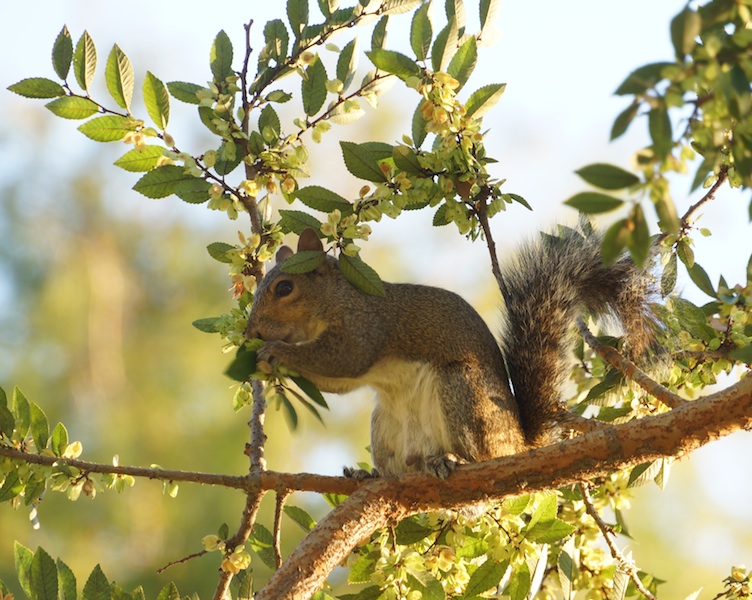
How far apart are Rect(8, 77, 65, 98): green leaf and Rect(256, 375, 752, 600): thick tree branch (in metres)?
0.95

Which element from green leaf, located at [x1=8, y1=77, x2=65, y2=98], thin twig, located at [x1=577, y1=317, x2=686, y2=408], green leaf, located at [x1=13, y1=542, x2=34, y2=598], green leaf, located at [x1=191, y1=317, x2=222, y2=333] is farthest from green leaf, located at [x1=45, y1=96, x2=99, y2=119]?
thin twig, located at [x1=577, y1=317, x2=686, y2=408]

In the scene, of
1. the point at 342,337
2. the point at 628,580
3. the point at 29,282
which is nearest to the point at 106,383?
the point at 29,282

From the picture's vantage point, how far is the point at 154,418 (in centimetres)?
733

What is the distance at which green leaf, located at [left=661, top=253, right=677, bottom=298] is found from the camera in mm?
1953

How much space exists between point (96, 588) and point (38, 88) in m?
0.93

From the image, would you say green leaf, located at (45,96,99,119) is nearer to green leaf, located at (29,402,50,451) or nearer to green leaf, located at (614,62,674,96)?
green leaf, located at (29,402,50,451)

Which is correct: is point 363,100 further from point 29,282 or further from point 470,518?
point 29,282

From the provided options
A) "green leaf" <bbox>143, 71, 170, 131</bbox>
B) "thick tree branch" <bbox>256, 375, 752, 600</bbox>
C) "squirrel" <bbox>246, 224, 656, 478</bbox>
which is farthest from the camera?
"squirrel" <bbox>246, 224, 656, 478</bbox>

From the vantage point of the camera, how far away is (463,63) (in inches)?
64.9

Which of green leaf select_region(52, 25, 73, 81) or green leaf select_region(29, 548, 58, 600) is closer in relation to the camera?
green leaf select_region(29, 548, 58, 600)

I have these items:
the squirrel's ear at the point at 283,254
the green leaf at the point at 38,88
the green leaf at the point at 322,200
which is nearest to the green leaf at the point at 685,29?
the green leaf at the point at 322,200

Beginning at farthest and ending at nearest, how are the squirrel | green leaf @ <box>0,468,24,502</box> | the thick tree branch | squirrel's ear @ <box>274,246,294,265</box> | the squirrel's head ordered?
squirrel's ear @ <box>274,246,294,265</box> → the squirrel's head → the squirrel → green leaf @ <box>0,468,24,502</box> → the thick tree branch

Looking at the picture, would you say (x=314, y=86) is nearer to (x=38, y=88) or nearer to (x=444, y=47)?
(x=444, y=47)

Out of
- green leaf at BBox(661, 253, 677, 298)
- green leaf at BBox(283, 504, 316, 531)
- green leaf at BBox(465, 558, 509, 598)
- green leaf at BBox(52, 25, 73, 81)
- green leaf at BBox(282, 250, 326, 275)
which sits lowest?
green leaf at BBox(465, 558, 509, 598)
